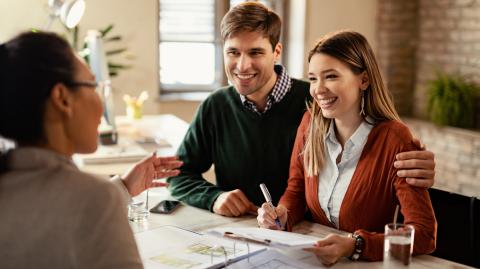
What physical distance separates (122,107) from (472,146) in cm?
271

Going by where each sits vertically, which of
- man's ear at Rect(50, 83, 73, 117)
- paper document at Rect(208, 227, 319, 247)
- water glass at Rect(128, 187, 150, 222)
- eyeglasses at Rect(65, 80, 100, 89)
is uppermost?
eyeglasses at Rect(65, 80, 100, 89)

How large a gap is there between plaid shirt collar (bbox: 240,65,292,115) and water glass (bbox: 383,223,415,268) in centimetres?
91

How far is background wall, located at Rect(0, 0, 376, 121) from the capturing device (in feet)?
15.0

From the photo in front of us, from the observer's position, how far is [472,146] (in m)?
4.51

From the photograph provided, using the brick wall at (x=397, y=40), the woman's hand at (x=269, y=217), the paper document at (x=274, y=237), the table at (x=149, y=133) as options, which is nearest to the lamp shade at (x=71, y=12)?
the table at (x=149, y=133)

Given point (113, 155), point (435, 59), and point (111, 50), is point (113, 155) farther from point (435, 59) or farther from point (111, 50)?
point (435, 59)

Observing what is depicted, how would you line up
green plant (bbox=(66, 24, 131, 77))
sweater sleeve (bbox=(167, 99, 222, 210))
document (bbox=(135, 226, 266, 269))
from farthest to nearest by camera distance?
1. green plant (bbox=(66, 24, 131, 77))
2. sweater sleeve (bbox=(167, 99, 222, 210))
3. document (bbox=(135, 226, 266, 269))

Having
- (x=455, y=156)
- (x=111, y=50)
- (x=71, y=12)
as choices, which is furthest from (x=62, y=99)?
(x=455, y=156)

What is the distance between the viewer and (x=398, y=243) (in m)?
1.35

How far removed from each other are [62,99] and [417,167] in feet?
3.18

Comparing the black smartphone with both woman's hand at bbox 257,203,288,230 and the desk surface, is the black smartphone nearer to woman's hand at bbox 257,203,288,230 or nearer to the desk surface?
the desk surface

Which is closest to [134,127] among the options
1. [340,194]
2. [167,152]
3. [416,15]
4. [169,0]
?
[167,152]

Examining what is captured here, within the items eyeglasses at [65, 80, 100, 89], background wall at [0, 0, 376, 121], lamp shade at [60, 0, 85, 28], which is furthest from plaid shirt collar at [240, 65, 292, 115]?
background wall at [0, 0, 376, 121]

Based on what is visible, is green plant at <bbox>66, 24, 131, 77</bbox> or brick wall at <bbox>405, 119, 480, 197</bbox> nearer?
brick wall at <bbox>405, 119, 480, 197</bbox>
